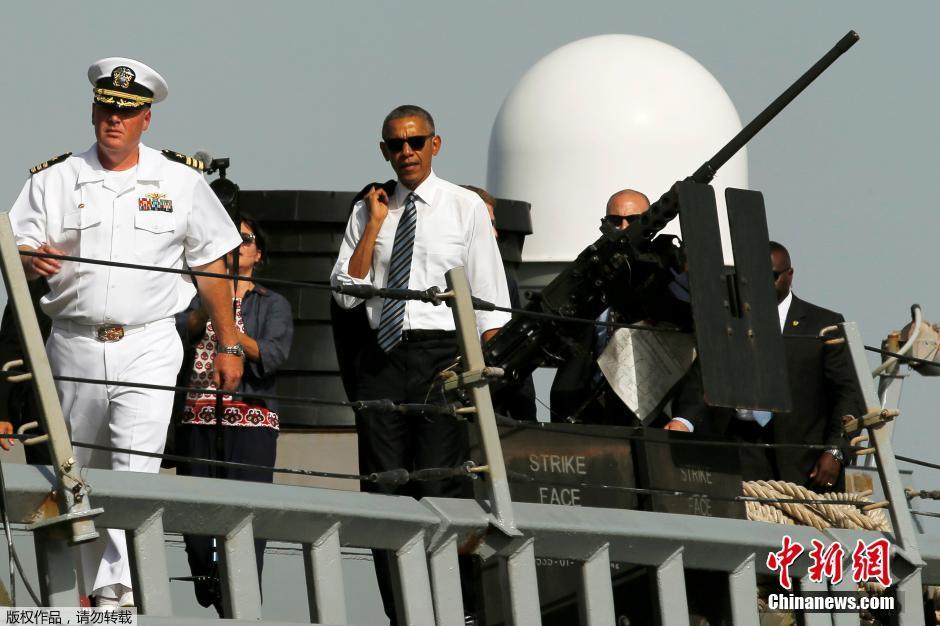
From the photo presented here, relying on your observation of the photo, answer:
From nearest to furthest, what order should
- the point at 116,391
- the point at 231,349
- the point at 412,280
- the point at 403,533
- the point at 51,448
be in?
the point at 51,448 → the point at 403,533 → the point at 116,391 → the point at 231,349 → the point at 412,280

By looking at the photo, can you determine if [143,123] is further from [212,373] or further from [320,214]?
[320,214]

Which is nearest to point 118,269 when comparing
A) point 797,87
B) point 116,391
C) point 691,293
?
point 116,391

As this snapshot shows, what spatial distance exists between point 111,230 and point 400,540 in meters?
1.49

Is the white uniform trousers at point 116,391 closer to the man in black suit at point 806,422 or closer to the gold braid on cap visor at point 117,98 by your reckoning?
the gold braid on cap visor at point 117,98

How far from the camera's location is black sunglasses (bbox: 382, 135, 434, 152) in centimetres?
A: 703

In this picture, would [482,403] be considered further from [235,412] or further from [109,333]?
[235,412]

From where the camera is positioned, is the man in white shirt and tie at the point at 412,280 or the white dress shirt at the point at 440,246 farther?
the white dress shirt at the point at 440,246

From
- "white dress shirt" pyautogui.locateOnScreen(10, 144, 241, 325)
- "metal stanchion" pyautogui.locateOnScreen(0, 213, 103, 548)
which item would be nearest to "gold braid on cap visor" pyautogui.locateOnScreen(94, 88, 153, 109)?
"white dress shirt" pyautogui.locateOnScreen(10, 144, 241, 325)

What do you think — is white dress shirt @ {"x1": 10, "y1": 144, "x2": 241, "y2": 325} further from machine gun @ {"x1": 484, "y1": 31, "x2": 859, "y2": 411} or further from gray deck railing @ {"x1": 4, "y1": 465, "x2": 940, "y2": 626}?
machine gun @ {"x1": 484, "y1": 31, "x2": 859, "y2": 411}

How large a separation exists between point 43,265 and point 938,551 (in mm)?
3665

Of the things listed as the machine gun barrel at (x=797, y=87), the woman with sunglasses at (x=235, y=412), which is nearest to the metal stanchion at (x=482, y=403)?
the woman with sunglasses at (x=235, y=412)

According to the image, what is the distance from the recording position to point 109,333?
617cm

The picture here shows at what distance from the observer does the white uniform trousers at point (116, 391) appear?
20.1 feet

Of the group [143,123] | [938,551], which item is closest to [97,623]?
[143,123]
